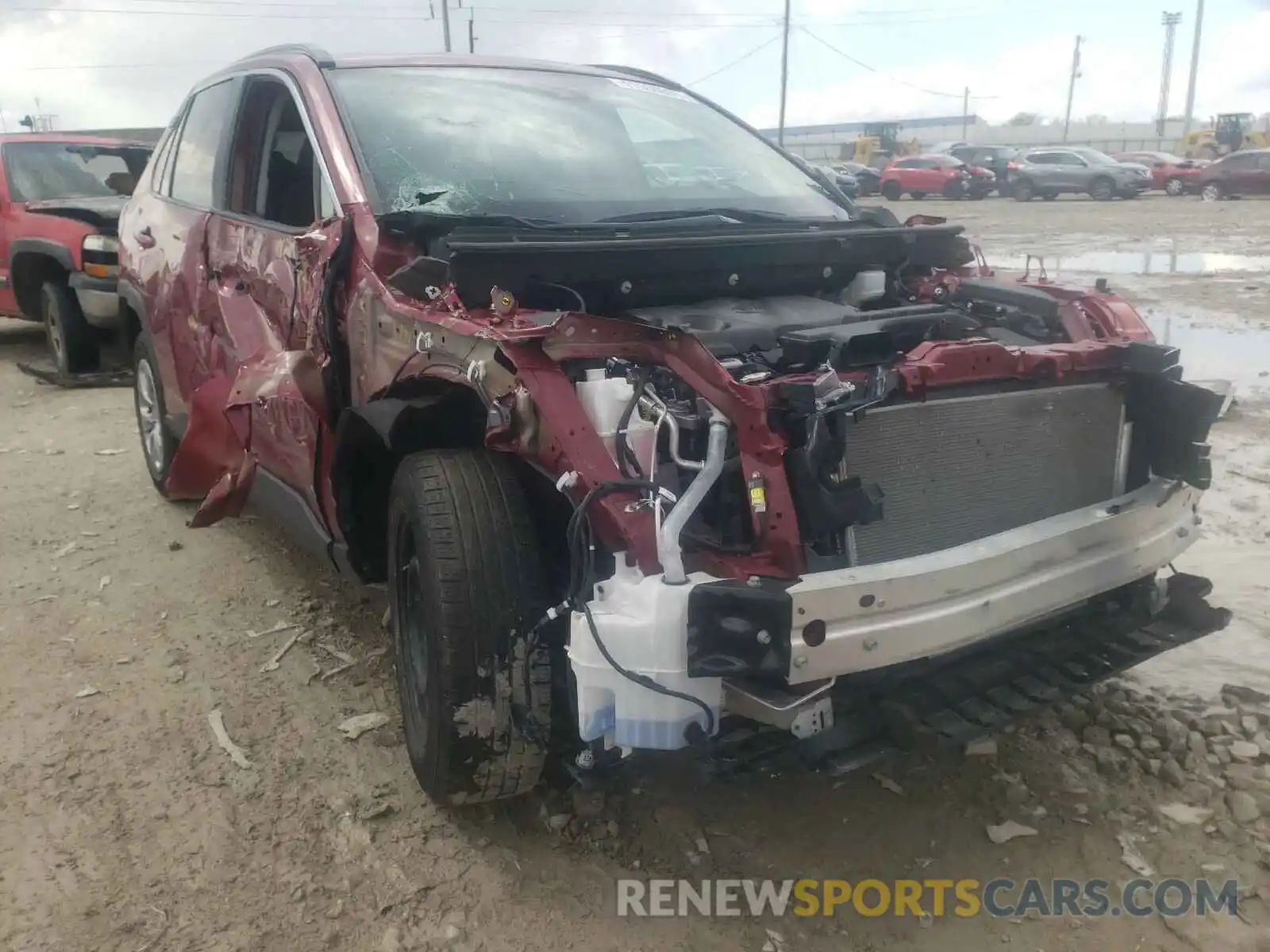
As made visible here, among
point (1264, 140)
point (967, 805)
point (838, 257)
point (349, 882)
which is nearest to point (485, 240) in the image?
point (838, 257)

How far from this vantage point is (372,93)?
3.49 metres

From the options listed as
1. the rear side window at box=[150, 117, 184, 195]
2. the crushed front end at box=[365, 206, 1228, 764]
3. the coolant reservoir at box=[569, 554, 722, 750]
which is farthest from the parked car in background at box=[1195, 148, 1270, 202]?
the coolant reservoir at box=[569, 554, 722, 750]

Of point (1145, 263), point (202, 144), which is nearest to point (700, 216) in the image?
point (202, 144)

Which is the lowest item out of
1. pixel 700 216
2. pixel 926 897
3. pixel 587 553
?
pixel 926 897

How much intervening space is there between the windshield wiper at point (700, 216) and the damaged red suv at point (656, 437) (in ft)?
0.06

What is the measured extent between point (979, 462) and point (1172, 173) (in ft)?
97.1

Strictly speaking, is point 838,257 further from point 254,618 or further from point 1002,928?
point 254,618

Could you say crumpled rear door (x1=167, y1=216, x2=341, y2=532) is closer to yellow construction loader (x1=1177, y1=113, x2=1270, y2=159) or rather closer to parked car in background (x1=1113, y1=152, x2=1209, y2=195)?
parked car in background (x1=1113, y1=152, x2=1209, y2=195)

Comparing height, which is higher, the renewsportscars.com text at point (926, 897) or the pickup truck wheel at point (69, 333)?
the pickup truck wheel at point (69, 333)

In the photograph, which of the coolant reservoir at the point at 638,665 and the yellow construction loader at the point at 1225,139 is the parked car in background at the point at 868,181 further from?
the coolant reservoir at the point at 638,665

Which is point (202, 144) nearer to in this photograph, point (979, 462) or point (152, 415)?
point (152, 415)

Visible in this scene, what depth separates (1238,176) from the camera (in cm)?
2556

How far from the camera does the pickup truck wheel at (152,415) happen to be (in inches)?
198

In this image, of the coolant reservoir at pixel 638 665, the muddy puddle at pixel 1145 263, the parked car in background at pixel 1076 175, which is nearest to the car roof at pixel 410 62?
the coolant reservoir at pixel 638 665
